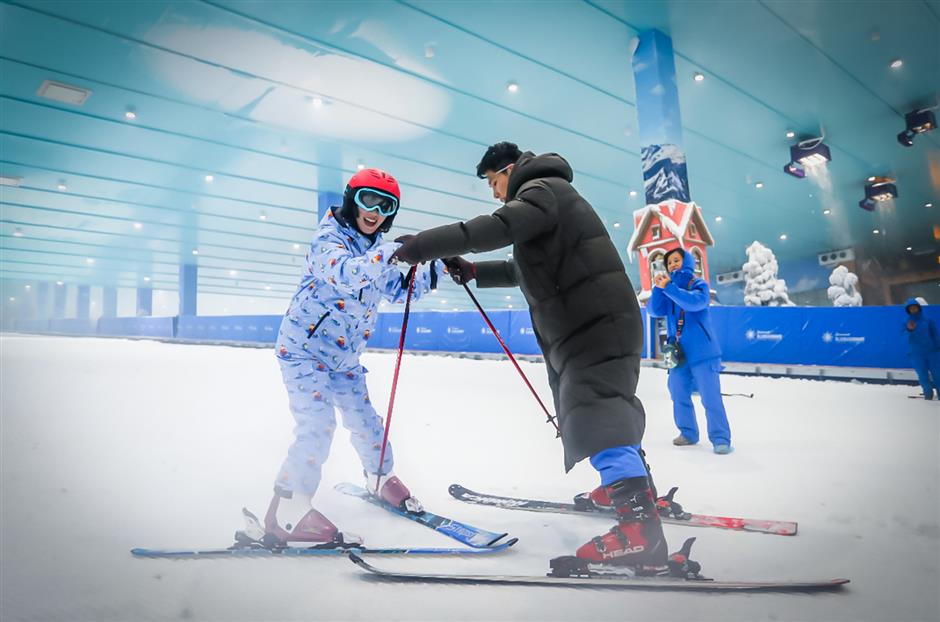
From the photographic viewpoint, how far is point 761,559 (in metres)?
1.72

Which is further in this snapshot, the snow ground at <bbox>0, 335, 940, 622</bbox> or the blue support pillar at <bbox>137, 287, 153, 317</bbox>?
the blue support pillar at <bbox>137, 287, 153, 317</bbox>

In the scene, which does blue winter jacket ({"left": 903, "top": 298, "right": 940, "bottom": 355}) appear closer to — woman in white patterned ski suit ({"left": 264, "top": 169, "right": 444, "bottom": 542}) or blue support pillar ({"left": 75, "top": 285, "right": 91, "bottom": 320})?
woman in white patterned ski suit ({"left": 264, "top": 169, "right": 444, "bottom": 542})

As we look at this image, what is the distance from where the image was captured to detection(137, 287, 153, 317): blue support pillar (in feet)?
124

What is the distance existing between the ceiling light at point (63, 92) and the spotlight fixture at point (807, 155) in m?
17.9

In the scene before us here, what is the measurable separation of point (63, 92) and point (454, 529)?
1344cm

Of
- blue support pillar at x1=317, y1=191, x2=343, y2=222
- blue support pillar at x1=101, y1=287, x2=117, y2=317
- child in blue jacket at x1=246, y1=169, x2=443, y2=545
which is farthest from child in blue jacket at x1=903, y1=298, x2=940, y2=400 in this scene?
blue support pillar at x1=101, y1=287, x2=117, y2=317

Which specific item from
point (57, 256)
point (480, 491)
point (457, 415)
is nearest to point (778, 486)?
point (480, 491)

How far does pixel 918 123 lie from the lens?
11273 mm

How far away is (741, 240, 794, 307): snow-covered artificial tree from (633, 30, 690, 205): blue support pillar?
15.9 m

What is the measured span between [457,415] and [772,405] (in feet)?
12.1

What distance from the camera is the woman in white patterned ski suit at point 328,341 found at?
1933mm

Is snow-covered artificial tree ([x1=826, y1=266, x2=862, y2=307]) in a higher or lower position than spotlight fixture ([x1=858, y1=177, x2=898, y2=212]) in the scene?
lower

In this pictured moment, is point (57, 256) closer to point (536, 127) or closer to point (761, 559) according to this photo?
point (536, 127)

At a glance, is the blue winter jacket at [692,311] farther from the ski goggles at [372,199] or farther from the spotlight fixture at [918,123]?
the spotlight fixture at [918,123]
